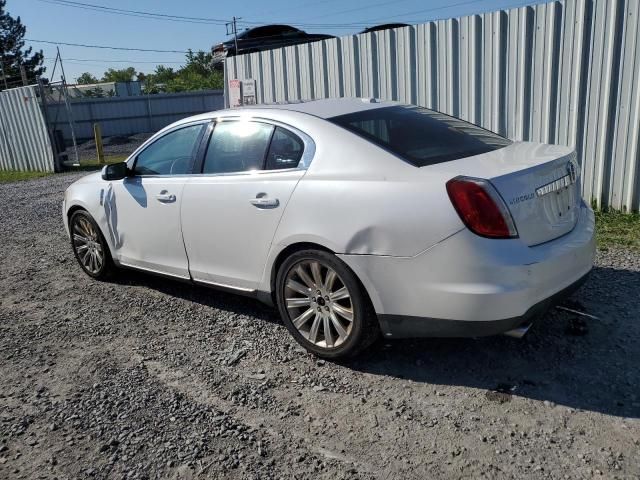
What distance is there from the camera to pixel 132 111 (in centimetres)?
2934

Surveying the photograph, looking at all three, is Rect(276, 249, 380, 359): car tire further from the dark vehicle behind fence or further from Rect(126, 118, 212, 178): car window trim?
the dark vehicle behind fence

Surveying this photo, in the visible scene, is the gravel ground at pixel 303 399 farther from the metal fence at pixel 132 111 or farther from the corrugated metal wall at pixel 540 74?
the metal fence at pixel 132 111

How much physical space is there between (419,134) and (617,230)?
10.4 feet

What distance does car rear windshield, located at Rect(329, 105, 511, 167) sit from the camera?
3.48 m

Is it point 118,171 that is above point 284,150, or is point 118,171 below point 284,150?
below

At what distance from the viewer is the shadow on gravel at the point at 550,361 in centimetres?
313

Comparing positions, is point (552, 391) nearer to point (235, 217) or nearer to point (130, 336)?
point (235, 217)

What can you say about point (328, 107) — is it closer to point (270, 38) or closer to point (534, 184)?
point (534, 184)

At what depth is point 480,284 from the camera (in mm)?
2947

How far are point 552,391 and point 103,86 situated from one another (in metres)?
46.1

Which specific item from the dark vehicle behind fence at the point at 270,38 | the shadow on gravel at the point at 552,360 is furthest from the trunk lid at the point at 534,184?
the dark vehicle behind fence at the point at 270,38

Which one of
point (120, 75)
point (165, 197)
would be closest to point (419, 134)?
point (165, 197)

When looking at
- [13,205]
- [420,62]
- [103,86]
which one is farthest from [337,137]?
[103,86]

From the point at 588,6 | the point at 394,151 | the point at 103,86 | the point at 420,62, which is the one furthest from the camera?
the point at 103,86
